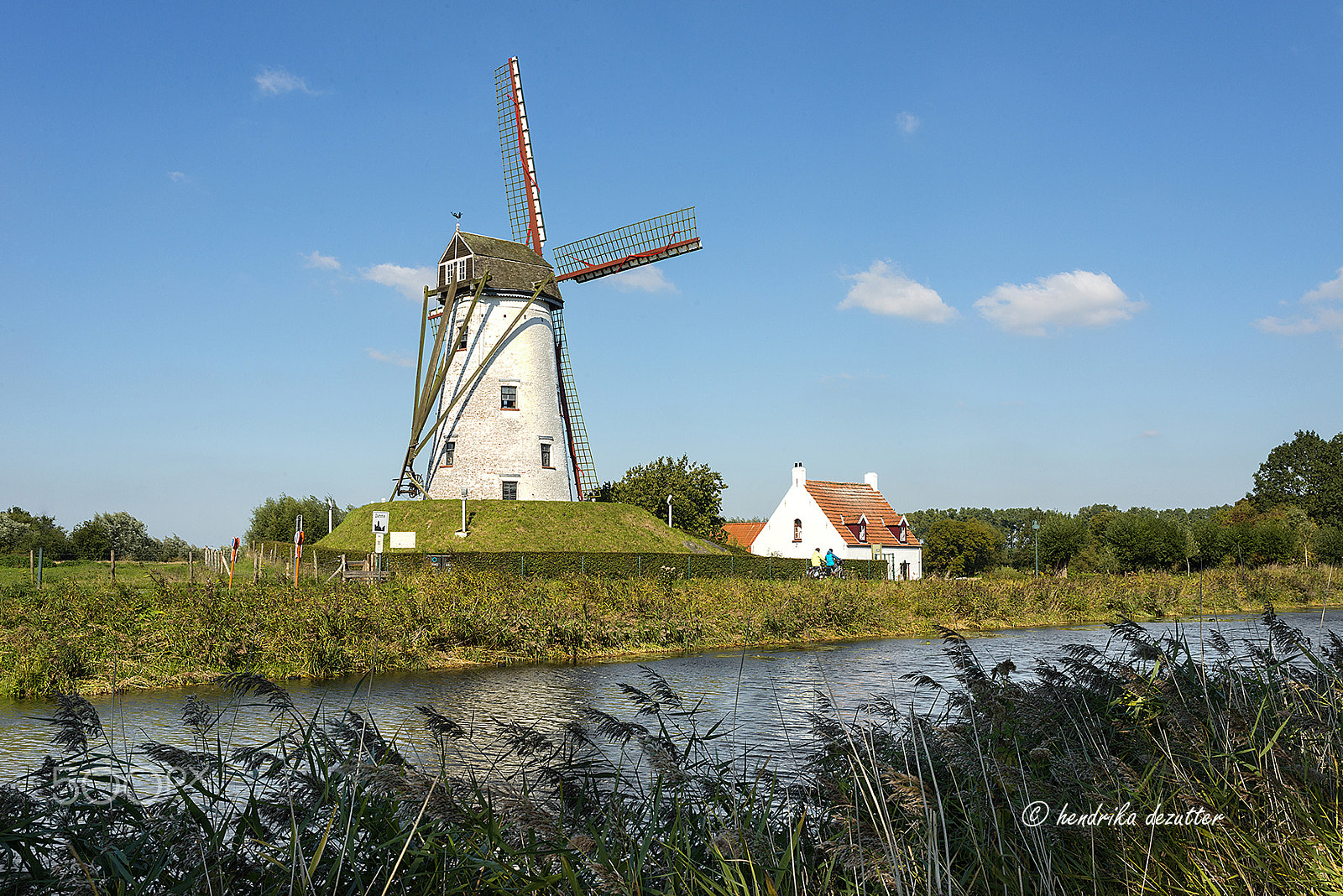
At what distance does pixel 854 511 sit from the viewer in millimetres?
47469

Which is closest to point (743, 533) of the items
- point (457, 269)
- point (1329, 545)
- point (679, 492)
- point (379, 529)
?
point (679, 492)

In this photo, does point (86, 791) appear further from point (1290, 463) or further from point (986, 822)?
point (1290, 463)

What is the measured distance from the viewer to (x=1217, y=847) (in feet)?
11.7

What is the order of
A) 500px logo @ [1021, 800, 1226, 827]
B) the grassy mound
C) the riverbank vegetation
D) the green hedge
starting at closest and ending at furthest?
the riverbank vegetation < 500px logo @ [1021, 800, 1226, 827] < the green hedge < the grassy mound

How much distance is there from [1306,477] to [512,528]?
68927mm

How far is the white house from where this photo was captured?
149 feet

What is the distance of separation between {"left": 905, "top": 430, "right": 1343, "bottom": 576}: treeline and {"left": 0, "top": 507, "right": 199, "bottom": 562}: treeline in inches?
1528

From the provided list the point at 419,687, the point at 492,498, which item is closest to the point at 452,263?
the point at 492,498

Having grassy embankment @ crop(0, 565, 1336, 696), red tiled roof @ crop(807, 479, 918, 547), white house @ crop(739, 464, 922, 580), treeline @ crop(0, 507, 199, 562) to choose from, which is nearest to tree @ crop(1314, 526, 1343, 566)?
grassy embankment @ crop(0, 565, 1336, 696)

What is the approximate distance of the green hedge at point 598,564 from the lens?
78.3 feet

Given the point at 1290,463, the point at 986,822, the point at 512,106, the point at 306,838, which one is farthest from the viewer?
the point at 1290,463

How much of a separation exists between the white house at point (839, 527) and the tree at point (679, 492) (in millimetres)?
3340

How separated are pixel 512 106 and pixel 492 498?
16808 millimetres

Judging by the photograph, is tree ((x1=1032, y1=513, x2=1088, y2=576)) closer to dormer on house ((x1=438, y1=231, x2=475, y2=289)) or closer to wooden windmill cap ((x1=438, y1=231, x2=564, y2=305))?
wooden windmill cap ((x1=438, y1=231, x2=564, y2=305))
